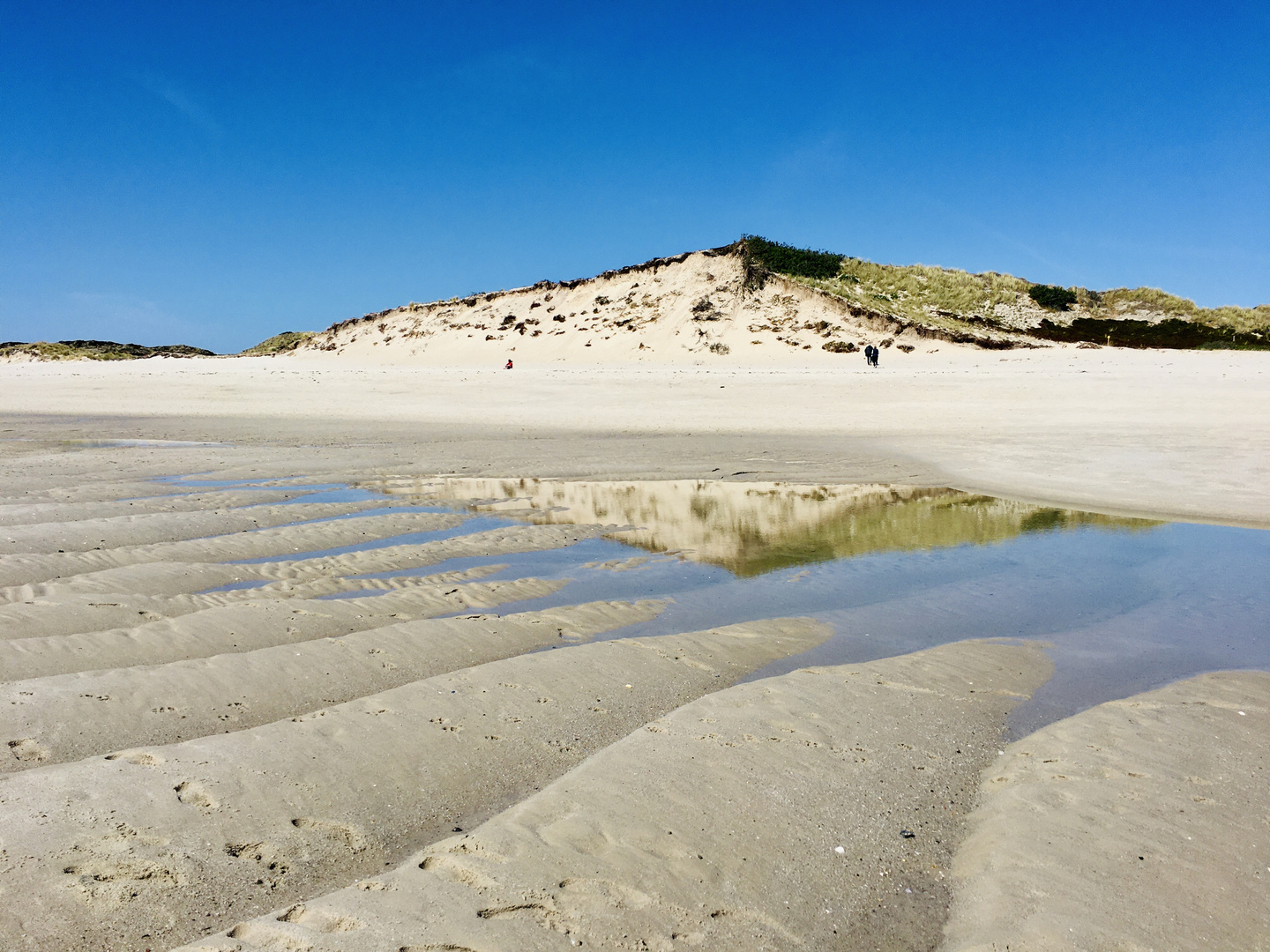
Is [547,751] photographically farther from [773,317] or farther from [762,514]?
[773,317]

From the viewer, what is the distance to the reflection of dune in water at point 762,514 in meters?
8.08

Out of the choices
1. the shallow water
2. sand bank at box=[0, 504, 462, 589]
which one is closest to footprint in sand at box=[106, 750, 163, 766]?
the shallow water

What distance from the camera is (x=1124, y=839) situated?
290 cm

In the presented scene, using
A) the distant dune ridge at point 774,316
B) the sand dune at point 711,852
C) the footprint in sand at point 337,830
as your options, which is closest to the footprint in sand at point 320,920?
the sand dune at point 711,852

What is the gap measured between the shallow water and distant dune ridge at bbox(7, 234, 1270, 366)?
840 inches

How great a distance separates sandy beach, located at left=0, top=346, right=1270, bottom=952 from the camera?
2480mm

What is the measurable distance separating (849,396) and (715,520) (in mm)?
12769

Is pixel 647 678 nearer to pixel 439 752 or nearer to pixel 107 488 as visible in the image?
pixel 439 752

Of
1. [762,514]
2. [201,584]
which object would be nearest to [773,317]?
[762,514]

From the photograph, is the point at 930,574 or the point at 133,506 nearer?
the point at 930,574

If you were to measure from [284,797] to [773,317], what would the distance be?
33.7 metres

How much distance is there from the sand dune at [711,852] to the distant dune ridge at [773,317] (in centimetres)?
2737

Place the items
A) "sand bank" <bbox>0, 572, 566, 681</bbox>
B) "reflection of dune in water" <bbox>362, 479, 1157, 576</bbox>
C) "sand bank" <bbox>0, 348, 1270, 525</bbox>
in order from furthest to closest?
"sand bank" <bbox>0, 348, 1270, 525</bbox> → "reflection of dune in water" <bbox>362, 479, 1157, 576</bbox> → "sand bank" <bbox>0, 572, 566, 681</bbox>

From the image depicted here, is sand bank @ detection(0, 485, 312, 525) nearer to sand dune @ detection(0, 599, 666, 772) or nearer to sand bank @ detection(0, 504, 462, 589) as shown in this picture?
sand bank @ detection(0, 504, 462, 589)
